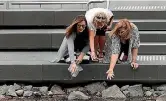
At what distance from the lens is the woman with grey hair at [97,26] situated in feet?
25.3

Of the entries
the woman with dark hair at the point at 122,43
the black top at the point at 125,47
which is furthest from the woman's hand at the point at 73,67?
the black top at the point at 125,47

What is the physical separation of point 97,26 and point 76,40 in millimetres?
438

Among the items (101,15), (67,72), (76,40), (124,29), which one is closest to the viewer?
(124,29)

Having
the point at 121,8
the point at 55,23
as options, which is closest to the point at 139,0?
the point at 121,8

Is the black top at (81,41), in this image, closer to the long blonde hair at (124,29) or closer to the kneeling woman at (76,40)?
the kneeling woman at (76,40)

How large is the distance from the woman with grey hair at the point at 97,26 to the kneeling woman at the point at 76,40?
0.44ft

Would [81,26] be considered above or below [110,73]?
above

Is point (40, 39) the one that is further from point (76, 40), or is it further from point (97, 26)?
point (97, 26)

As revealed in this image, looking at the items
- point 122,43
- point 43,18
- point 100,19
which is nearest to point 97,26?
point 100,19

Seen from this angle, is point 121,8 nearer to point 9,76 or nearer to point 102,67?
point 102,67

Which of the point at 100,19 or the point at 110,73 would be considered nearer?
the point at 110,73

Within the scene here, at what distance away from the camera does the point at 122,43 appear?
307 inches

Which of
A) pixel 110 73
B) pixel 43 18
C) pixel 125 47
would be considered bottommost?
pixel 110 73

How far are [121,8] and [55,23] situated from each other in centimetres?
160
